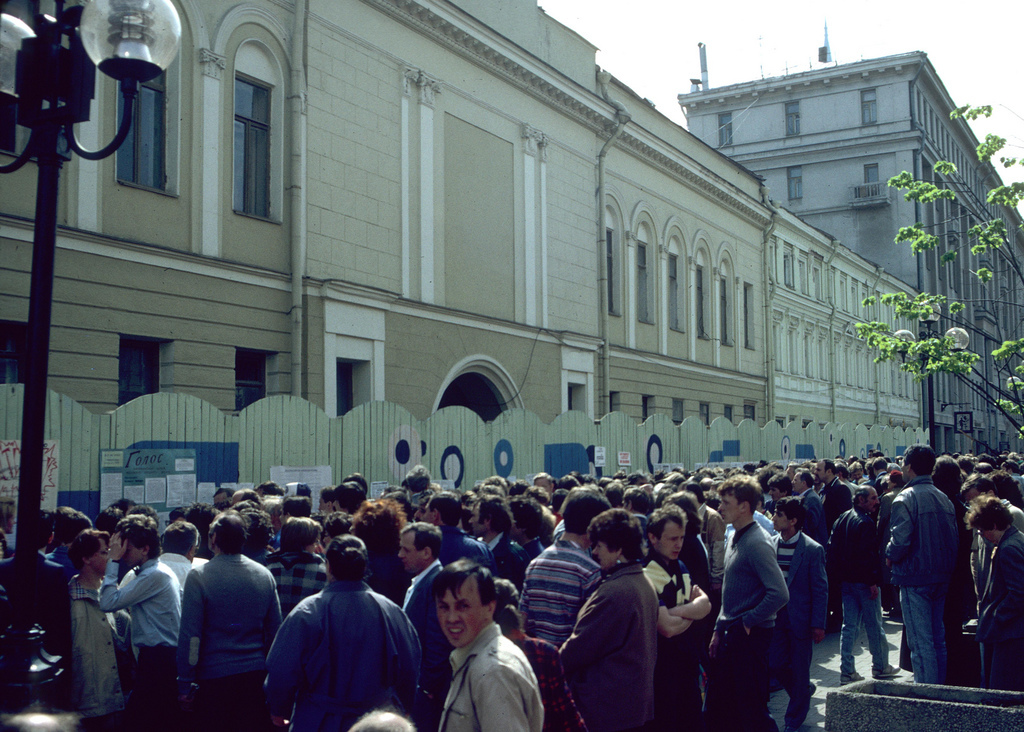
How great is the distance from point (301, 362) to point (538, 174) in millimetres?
9468

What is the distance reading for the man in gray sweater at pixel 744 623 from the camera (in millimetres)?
7027

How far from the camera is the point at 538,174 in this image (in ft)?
77.7

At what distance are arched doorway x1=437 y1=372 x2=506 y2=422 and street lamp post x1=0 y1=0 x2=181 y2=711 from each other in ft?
54.9

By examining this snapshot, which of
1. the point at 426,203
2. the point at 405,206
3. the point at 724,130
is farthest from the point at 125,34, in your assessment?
the point at 724,130

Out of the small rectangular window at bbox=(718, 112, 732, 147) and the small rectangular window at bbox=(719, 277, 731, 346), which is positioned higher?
the small rectangular window at bbox=(718, 112, 732, 147)

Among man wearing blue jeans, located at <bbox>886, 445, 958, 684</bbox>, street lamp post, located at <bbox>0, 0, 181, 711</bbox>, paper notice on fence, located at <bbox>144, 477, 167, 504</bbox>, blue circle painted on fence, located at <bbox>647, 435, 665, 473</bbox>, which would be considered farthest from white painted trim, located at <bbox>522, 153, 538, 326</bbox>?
street lamp post, located at <bbox>0, 0, 181, 711</bbox>

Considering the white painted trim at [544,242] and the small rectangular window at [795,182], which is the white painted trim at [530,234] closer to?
the white painted trim at [544,242]

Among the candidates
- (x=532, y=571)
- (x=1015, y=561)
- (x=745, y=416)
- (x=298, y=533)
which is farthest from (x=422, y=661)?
(x=745, y=416)

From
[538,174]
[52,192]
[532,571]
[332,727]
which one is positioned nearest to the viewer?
[52,192]

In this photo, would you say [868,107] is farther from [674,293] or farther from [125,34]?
[125,34]

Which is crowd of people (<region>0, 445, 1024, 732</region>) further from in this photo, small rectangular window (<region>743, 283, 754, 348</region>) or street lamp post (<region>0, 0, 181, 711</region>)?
small rectangular window (<region>743, 283, 754, 348</region>)

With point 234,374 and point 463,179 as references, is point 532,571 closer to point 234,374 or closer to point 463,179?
point 234,374

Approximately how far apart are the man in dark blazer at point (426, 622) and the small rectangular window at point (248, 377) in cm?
1014

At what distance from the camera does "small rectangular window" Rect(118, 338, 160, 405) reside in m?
14.0
